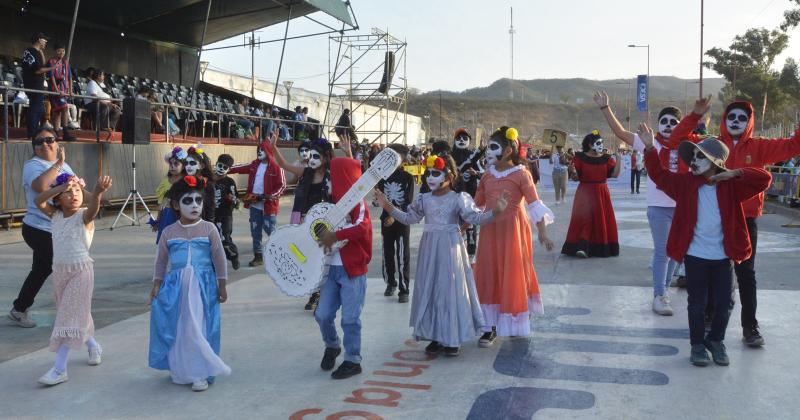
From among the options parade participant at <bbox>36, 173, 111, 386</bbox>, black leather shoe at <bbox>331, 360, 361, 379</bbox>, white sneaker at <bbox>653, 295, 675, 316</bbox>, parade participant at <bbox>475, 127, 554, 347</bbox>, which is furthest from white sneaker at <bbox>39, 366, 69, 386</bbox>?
white sneaker at <bbox>653, 295, 675, 316</bbox>

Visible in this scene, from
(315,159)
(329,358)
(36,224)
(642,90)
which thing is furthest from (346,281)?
(642,90)

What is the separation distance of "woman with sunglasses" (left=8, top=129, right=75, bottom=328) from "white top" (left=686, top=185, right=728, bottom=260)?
476 centimetres

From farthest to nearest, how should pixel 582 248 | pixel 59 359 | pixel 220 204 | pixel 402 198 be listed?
pixel 582 248
pixel 220 204
pixel 402 198
pixel 59 359

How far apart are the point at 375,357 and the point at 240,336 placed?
130cm

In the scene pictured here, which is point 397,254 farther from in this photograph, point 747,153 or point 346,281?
point 747,153

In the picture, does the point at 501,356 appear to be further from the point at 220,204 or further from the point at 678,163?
the point at 220,204

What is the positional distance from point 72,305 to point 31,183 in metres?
1.36

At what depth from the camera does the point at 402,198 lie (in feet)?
24.6

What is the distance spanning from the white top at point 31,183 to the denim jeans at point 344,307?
223 centimetres

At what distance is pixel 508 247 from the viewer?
18.6ft

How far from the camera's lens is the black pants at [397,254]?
744cm

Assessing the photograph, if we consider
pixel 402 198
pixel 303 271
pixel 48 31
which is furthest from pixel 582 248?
pixel 48 31

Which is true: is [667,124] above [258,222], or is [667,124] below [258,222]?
above

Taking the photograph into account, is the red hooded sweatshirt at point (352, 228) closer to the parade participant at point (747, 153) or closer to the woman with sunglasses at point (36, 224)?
the woman with sunglasses at point (36, 224)
